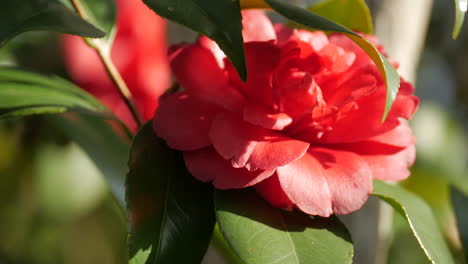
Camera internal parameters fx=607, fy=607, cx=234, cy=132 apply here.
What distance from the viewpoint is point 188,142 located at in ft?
1.55

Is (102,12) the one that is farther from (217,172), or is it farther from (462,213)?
(462,213)

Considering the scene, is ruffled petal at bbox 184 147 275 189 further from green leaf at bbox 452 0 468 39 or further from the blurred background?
the blurred background

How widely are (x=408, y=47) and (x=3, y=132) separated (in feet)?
2.52

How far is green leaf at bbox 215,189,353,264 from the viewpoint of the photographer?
0.45 m

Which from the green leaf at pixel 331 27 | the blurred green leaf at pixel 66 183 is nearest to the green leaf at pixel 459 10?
the green leaf at pixel 331 27

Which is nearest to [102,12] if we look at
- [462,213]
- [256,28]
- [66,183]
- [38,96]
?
[38,96]

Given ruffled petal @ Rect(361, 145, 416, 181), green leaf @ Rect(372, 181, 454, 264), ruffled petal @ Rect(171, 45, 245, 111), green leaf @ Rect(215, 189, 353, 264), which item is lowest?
green leaf @ Rect(372, 181, 454, 264)

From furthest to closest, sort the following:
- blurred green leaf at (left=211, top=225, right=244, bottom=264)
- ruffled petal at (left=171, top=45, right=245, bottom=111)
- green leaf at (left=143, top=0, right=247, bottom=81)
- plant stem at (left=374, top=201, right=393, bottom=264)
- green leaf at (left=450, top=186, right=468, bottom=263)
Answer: plant stem at (left=374, top=201, right=393, bottom=264)
green leaf at (left=450, top=186, right=468, bottom=263)
blurred green leaf at (left=211, top=225, right=244, bottom=264)
ruffled petal at (left=171, top=45, right=245, bottom=111)
green leaf at (left=143, top=0, right=247, bottom=81)

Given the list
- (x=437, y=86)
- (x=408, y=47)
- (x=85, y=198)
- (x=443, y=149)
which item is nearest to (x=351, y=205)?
(x=408, y=47)

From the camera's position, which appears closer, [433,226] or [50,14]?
[50,14]

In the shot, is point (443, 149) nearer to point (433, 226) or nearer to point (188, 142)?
point (433, 226)

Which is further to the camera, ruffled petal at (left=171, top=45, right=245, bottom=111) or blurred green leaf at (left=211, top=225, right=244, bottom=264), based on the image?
blurred green leaf at (left=211, top=225, right=244, bottom=264)

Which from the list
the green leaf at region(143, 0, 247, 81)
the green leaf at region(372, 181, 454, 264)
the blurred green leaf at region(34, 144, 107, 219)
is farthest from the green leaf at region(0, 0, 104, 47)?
the blurred green leaf at region(34, 144, 107, 219)

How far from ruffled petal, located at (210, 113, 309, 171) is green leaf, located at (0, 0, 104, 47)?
11 cm
